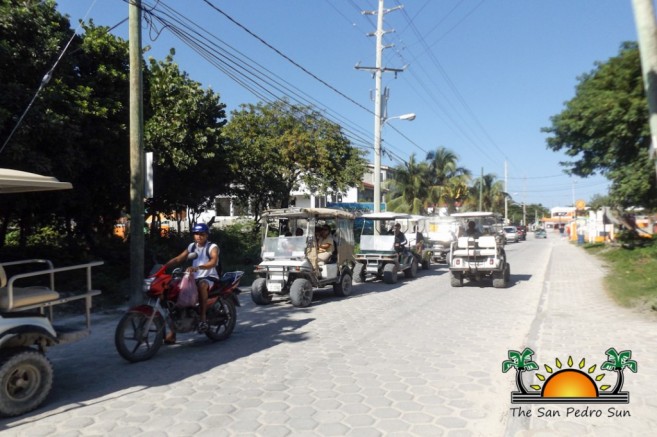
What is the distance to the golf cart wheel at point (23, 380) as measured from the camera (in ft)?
15.3

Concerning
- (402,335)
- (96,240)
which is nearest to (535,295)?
(402,335)

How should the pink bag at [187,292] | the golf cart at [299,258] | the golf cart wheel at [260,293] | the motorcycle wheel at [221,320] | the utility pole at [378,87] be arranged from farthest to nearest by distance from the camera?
the utility pole at [378,87] → the golf cart wheel at [260,293] → the golf cart at [299,258] → the motorcycle wheel at [221,320] → the pink bag at [187,292]

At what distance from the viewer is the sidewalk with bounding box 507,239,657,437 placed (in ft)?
14.6

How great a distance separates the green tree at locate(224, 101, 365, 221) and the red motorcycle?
18031 mm

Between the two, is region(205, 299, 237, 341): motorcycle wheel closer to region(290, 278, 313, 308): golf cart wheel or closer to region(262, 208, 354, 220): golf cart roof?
region(290, 278, 313, 308): golf cart wheel

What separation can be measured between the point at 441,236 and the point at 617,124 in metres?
11.6

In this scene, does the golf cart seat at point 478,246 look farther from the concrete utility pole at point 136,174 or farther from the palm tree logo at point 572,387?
the concrete utility pole at point 136,174

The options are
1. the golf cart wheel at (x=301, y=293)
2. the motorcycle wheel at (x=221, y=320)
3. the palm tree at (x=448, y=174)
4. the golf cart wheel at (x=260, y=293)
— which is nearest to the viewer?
the motorcycle wheel at (x=221, y=320)

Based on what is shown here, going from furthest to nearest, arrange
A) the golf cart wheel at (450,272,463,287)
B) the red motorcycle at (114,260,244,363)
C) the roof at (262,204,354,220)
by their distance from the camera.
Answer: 1. the golf cart wheel at (450,272,463,287)
2. the roof at (262,204,354,220)
3. the red motorcycle at (114,260,244,363)

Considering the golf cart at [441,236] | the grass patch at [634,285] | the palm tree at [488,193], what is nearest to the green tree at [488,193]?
the palm tree at [488,193]

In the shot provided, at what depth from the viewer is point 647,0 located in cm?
587

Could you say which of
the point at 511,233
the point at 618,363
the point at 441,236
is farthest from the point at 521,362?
the point at 511,233

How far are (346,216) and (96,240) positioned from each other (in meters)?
9.28

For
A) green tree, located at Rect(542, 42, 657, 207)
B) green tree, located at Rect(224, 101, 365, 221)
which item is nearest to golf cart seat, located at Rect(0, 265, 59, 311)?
green tree, located at Rect(542, 42, 657, 207)
